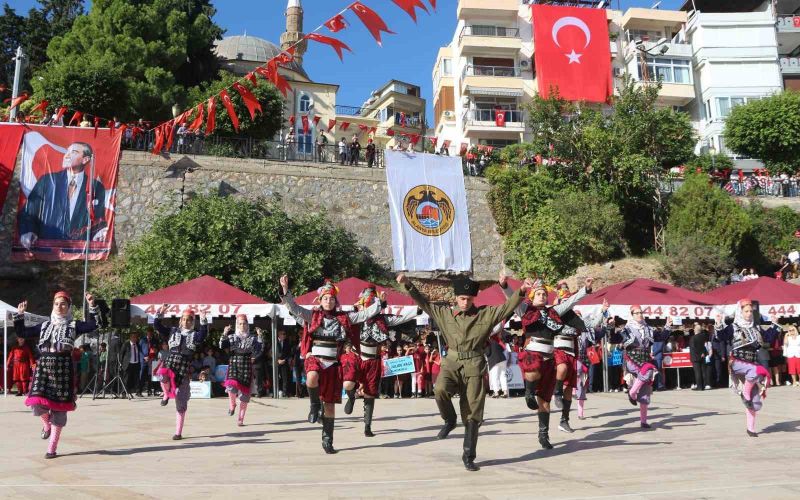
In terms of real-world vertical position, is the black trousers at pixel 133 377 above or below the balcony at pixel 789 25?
below

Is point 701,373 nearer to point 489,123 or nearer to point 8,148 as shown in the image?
point 8,148

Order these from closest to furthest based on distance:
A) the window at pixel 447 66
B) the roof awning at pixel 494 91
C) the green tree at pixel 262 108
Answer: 1. the green tree at pixel 262 108
2. the roof awning at pixel 494 91
3. the window at pixel 447 66

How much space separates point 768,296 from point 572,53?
93.3ft

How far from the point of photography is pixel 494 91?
44625 mm

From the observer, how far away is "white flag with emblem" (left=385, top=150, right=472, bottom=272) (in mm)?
27859

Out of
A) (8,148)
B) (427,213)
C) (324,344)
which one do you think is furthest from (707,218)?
(8,148)

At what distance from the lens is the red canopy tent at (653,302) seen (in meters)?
17.3

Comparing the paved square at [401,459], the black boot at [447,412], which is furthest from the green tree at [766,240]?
the black boot at [447,412]

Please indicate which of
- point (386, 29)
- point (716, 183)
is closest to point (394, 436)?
point (386, 29)

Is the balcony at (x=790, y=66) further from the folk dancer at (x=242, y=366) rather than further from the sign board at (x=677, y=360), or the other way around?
the folk dancer at (x=242, y=366)

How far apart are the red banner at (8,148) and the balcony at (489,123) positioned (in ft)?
86.2

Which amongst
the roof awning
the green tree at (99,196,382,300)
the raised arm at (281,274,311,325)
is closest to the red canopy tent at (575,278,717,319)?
the raised arm at (281,274,311,325)

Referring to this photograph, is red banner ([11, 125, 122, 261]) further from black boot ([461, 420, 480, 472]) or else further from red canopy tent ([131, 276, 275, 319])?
black boot ([461, 420, 480, 472])

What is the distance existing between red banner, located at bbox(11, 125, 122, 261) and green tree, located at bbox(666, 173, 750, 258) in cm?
2264
